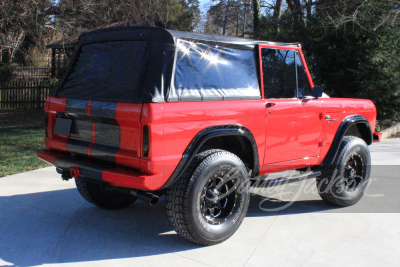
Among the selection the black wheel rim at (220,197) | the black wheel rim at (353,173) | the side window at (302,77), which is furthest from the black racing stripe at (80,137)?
the black wheel rim at (353,173)

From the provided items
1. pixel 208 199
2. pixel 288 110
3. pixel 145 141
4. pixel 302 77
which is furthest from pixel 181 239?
pixel 302 77

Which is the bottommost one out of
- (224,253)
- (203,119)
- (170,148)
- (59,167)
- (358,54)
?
(224,253)

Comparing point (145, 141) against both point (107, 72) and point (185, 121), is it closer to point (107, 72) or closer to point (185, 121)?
point (185, 121)

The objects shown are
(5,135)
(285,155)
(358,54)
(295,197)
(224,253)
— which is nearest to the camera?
(224,253)

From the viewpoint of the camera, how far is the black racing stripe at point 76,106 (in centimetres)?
399

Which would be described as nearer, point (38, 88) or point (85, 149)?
point (85, 149)

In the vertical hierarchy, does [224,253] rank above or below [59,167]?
below

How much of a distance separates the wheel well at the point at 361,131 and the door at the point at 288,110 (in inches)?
36.2

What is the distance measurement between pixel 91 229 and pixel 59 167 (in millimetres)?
753

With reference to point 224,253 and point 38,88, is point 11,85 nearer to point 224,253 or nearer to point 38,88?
point 38,88

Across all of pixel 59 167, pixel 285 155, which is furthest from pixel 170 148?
pixel 285 155

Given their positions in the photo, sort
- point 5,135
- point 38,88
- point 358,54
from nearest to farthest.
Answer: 1. point 5,135
2. point 358,54
3. point 38,88

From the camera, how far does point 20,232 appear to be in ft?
14.1

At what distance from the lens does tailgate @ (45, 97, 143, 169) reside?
11.8ft
